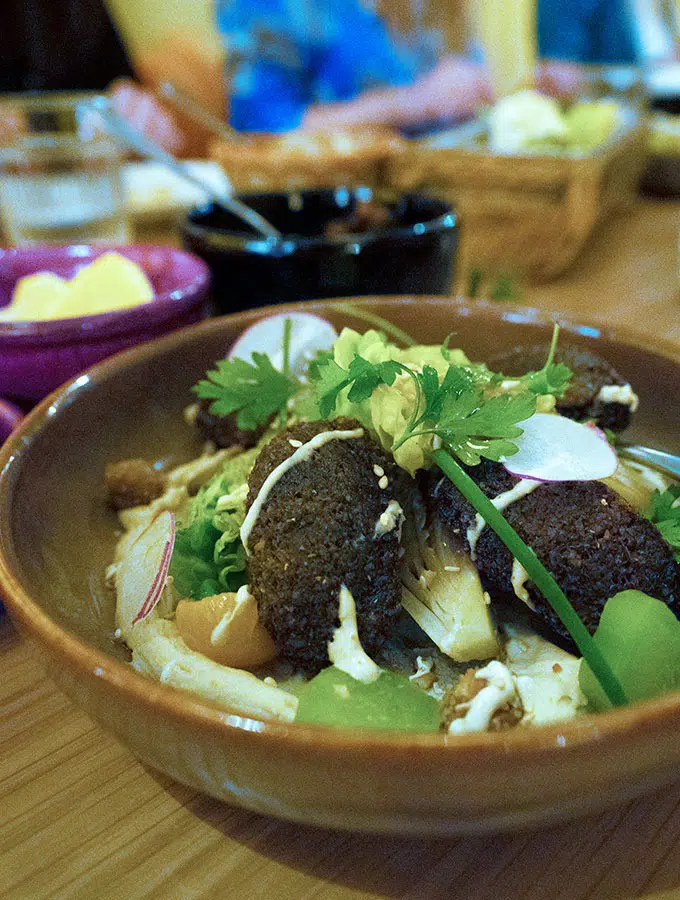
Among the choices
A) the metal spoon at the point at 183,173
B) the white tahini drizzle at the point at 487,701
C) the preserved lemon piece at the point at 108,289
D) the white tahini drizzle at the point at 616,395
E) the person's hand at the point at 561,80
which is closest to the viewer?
the white tahini drizzle at the point at 487,701

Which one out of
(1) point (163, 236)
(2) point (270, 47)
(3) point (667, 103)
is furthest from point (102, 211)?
(2) point (270, 47)

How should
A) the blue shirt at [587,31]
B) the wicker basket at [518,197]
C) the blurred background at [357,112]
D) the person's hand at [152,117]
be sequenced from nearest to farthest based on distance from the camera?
1. the wicker basket at [518,197]
2. the blurred background at [357,112]
3. the person's hand at [152,117]
4. the blue shirt at [587,31]

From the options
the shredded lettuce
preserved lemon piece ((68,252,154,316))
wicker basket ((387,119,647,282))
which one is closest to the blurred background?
wicker basket ((387,119,647,282))

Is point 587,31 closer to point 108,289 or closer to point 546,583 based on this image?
point 108,289

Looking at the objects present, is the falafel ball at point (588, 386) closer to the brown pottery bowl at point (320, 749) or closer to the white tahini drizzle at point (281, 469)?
the white tahini drizzle at point (281, 469)

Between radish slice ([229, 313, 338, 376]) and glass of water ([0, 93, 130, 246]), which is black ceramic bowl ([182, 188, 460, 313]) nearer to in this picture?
radish slice ([229, 313, 338, 376])

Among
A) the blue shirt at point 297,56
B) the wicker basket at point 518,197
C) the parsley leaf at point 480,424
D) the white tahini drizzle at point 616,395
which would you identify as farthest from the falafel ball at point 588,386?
the blue shirt at point 297,56
